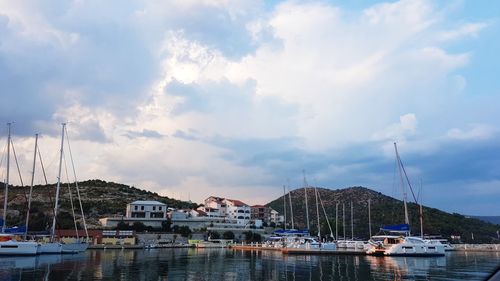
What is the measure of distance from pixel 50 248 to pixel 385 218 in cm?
8950

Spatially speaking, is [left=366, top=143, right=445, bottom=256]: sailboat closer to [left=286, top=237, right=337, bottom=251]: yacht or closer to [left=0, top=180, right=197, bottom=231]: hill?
[left=286, top=237, right=337, bottom=251]: yacht

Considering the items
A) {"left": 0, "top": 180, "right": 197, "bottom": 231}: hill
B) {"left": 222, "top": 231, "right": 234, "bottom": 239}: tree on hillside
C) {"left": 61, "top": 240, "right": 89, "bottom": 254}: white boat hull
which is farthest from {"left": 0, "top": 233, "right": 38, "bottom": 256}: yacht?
{"left": 222, "top": 231, "right": 234, "bottom": 239}: tree on hillside

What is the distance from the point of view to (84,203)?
127938mm

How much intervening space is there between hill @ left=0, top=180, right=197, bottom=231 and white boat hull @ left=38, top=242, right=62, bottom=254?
28.2 meters

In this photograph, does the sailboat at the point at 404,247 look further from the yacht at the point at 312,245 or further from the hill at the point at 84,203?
the hill at the point at 84,203

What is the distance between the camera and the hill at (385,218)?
370 feet

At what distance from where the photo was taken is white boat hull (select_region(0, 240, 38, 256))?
5503 cm

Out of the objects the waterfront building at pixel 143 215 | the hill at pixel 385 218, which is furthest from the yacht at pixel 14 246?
the hill at pixel 385 218

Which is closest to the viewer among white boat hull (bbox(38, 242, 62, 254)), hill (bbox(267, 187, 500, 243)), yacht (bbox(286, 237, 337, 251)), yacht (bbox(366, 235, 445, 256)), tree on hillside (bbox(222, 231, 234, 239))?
white boat hull (bbox(38, 242, 62, 254))

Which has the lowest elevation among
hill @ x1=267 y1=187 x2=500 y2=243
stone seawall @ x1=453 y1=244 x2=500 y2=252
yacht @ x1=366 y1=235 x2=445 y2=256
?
stone seawall @ x1=453 y1=244 x2=500 y2=252

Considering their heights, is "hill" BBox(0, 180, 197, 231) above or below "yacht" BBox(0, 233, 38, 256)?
above

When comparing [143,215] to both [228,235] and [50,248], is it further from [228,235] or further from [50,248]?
[50,248]

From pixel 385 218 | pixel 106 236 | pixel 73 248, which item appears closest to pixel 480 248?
pixel 385 218

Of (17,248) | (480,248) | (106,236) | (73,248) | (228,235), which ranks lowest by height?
(480,248)
